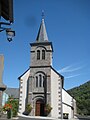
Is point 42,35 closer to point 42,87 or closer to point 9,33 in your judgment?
point 42,87

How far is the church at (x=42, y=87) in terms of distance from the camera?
99.9 ft

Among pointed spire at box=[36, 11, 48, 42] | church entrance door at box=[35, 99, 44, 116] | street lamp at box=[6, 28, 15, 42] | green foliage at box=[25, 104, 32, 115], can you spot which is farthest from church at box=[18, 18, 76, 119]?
street lamp at box=[6, 28, 15, 42]

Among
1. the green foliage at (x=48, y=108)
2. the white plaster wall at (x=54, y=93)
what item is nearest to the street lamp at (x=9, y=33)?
the green foliage at (x=48, y=108)

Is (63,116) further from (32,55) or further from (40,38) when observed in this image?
(40,38)

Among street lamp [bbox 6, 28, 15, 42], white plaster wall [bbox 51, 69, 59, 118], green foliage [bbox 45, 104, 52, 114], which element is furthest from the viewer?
white plaster wall [bbox 51, 69, 59, 118]

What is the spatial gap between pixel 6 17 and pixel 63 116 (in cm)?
2709

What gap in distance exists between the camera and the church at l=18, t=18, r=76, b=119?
30438 millimetres

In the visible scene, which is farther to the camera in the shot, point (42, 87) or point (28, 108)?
point (42, 87)

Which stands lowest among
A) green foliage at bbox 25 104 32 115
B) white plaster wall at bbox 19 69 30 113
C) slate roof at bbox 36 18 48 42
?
green foliage at bbox 25 104 32 115

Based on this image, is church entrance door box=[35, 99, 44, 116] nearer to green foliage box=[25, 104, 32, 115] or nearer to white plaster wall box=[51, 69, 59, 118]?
green foliage box=[25, 104, 32, 115]

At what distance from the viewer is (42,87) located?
31828 mm

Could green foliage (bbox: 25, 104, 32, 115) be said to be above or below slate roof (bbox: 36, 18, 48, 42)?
below

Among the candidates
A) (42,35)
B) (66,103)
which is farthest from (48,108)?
(42,35)

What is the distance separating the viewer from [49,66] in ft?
108
